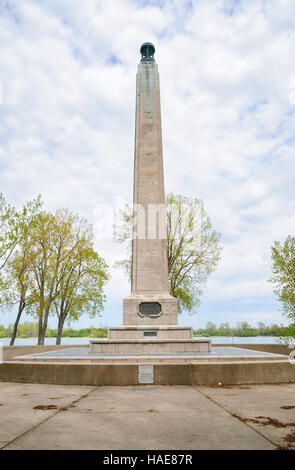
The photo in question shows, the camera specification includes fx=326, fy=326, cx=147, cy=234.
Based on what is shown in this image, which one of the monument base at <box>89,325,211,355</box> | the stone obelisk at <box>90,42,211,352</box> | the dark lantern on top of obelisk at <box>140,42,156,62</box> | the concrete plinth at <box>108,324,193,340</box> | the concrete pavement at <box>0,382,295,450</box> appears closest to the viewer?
the concrete pavement at <box>0,382,295,450</box>

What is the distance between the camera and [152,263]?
1967 cm

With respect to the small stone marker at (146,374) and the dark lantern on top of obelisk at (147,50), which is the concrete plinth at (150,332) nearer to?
the small stone marker at (146,374)

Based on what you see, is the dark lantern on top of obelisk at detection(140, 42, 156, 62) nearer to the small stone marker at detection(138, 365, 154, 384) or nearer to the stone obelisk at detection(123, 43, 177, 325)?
the stone obelisk at detection(123, 43, 177, 325)

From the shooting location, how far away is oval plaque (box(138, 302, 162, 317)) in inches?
718

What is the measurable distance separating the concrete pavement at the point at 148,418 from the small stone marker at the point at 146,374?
47cm

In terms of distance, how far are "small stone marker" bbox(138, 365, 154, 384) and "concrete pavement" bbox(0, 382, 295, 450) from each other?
0.47 m

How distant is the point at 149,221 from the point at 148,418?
50.8 feet

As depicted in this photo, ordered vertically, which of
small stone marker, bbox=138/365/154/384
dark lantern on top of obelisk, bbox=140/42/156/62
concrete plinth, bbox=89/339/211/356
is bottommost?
small stone marker, bbox=138/365/154/384

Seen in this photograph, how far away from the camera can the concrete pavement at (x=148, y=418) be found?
4.07 m

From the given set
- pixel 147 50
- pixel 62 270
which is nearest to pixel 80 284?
pixel 62 270

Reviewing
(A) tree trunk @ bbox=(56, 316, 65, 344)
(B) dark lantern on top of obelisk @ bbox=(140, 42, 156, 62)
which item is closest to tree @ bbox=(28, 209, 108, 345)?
(A) tree trunk @ bbox=(56, 316, 65, 344)

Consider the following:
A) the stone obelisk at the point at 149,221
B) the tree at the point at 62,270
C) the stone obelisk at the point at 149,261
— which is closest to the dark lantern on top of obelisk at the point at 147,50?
the stone obelisk at the point at 149,261

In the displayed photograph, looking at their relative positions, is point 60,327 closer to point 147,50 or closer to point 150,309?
point 150,309
